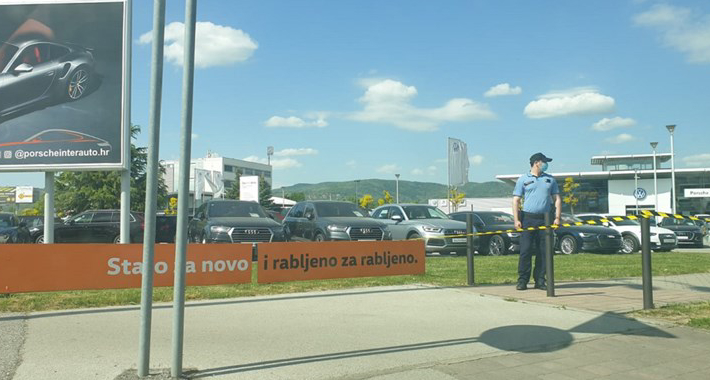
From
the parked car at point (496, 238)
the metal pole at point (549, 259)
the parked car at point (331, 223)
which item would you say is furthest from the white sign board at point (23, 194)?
the metal pole at point (549, 259)

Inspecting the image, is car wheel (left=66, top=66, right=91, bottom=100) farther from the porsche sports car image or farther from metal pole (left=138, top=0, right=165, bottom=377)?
metal pole (left=138, top=0, right=165, bottom=377)

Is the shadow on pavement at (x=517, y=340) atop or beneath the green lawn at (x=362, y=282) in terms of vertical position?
beneath

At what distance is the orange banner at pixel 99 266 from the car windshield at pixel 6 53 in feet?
14.1

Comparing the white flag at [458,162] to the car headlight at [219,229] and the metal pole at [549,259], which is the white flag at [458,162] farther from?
the metal pole at [549,259]

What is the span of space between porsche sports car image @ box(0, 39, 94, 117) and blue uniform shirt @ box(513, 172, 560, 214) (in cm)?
785

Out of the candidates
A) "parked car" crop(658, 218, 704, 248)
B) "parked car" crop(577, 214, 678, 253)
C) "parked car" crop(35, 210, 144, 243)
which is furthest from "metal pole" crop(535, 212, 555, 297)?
"parked car" crop(658, 218, 704, 248)

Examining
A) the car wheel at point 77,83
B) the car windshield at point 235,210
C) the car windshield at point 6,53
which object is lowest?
the car windshield at point 235,210

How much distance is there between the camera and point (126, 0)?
10.3 meters

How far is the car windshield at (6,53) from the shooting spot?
10.0 m

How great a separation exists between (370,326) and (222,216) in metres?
8.95

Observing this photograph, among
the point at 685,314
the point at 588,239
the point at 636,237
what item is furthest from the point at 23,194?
the point at 685,314

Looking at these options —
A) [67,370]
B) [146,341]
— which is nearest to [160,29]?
[146,341]

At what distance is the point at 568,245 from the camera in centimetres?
1886

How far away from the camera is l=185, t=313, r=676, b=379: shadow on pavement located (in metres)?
4.48
